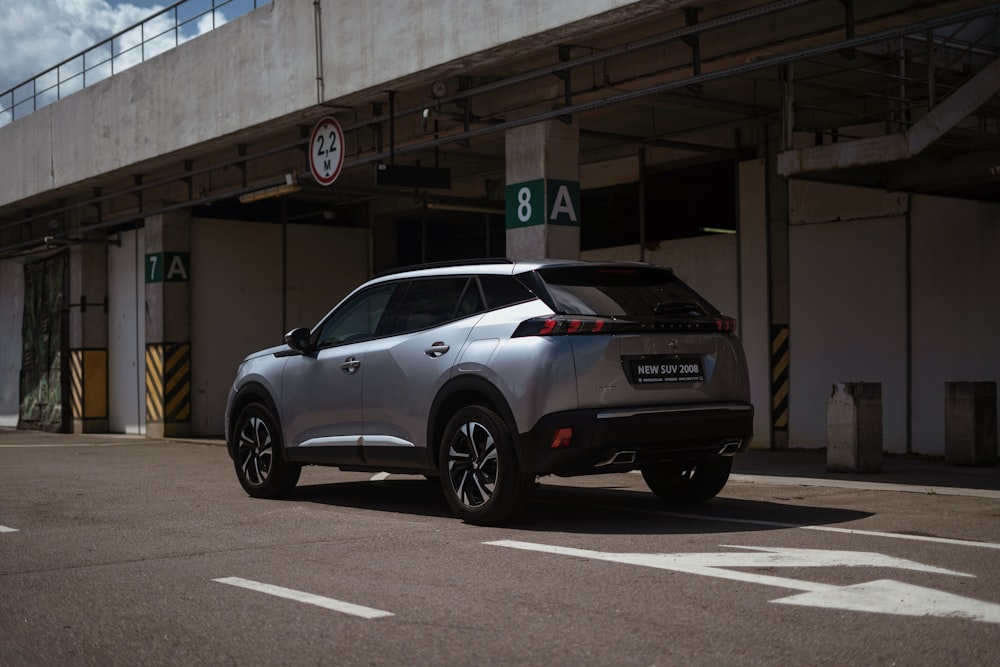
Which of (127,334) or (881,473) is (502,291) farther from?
(127,334)

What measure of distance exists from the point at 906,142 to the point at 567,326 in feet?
17.9

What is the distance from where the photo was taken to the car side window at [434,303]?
8.86 m

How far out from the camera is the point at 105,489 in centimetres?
1194

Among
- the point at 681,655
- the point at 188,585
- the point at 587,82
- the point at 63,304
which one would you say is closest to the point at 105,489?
the point at 188,585

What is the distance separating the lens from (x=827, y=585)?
5.94 metres

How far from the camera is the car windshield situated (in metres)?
8.20

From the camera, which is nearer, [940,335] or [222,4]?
[940,335]

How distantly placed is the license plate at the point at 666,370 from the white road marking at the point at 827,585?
134cm

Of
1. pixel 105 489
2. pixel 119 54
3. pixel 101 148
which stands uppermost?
pixel 119 54

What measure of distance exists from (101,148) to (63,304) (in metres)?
5.64

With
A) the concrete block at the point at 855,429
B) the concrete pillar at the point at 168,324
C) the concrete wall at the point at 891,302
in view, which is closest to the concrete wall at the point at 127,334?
the concrete pillar at the point at 168,324

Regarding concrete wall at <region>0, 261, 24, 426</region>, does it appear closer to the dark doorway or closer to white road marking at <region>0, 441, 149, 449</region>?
the dark doorway

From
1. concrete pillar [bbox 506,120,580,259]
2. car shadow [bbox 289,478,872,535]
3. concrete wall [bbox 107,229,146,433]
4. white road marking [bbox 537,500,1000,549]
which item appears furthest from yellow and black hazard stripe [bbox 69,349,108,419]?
white road marking [bbox 537,500,1000,549]

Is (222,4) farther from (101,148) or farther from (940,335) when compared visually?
(940,335)
